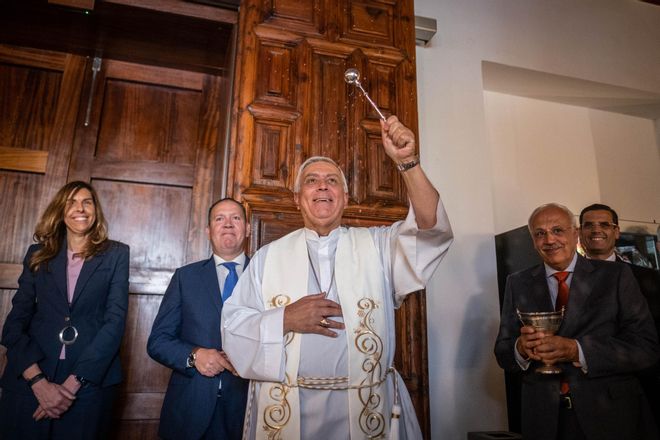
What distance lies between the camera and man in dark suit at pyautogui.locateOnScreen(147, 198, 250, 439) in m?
2.11

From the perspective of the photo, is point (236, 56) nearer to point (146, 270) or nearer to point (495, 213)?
point (146, 270)

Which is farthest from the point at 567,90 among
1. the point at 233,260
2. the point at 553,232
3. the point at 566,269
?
the point at 233,260

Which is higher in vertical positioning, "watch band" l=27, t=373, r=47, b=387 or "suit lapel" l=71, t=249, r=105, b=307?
"suit lapel" l=71, t=249, r=105, b=307

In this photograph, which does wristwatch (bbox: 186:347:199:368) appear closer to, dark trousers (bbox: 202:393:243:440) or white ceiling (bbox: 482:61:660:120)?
dark trousers (bbox: 202:393:243:440)

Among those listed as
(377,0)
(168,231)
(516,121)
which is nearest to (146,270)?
(168,231)

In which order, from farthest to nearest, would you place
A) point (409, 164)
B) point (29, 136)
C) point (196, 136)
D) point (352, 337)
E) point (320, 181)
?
point (196, 136) < point (29, 136) < point (320, 181) < point (352, 337) < point (409, 164)

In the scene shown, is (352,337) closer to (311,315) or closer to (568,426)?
(311,315)

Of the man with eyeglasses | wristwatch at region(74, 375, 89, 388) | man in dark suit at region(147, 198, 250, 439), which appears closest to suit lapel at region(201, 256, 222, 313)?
man in dark suit at region(147, 198, 250, 439)

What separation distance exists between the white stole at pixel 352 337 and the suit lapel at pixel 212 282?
426 mm

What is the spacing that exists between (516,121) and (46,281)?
429 centimetres

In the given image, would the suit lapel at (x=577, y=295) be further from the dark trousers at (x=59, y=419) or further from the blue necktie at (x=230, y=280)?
the dark trousers at (x=59, y=419)

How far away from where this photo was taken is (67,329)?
2.34 metres

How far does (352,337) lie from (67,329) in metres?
1.44

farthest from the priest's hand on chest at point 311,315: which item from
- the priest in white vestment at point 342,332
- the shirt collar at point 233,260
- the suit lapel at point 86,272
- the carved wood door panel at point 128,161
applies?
the carved wood door panel at point 128,161
